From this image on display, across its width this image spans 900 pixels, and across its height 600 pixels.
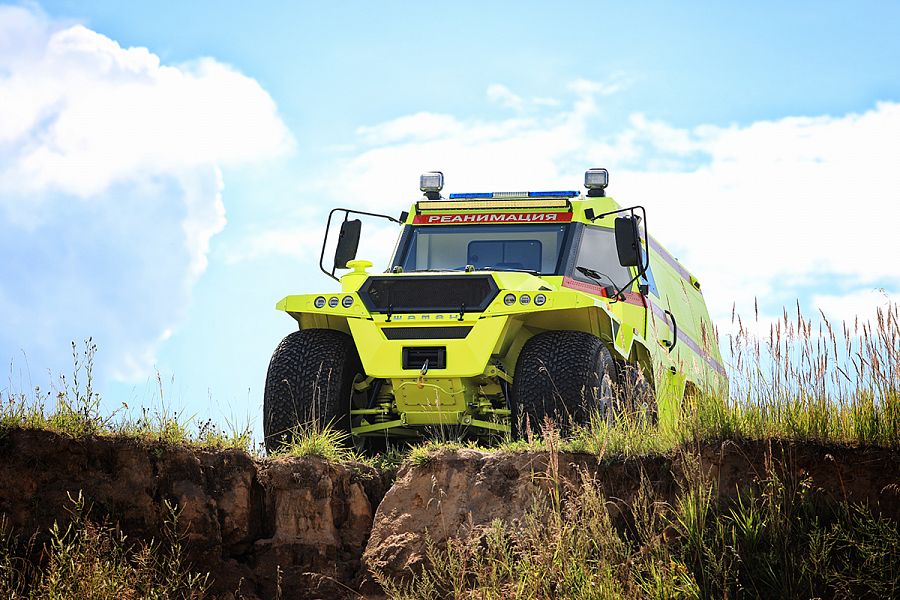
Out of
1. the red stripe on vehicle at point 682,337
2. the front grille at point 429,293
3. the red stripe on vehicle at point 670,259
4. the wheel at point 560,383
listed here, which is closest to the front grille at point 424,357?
the front grille at point 429,293

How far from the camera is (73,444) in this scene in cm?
834

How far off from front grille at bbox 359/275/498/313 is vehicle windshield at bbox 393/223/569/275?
1370mm

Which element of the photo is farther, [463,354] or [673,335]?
[673,335]

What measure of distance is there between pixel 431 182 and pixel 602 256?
6.90ft

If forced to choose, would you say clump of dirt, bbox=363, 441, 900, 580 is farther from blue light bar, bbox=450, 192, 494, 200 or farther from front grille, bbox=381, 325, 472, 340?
blue light bar, bbox=450, 192, 494, 200

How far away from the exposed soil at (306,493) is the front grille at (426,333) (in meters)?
1.41

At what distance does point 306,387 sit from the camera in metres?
9.98

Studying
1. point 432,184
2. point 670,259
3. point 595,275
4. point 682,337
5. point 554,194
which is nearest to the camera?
point 595,275

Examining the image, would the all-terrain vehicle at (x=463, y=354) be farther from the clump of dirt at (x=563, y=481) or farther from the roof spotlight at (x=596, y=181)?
the roof spotlight at (x=596, y=181)

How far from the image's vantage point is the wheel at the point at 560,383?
371 inches

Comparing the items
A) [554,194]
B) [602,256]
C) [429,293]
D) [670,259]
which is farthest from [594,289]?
[670,259]

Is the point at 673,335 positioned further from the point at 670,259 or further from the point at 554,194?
the point at 554,194

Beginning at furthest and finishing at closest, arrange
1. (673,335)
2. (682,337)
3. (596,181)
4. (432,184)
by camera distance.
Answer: (682,337) → (673,335) → (432,184) → (596,181)

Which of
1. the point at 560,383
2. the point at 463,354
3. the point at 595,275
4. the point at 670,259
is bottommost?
the point at 560,383
